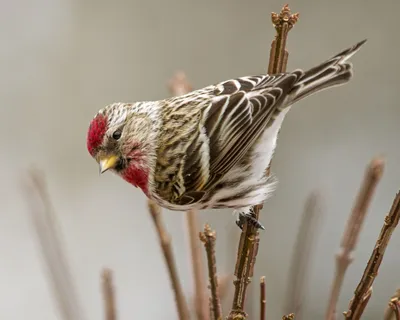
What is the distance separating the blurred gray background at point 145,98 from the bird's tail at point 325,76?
1.61 m

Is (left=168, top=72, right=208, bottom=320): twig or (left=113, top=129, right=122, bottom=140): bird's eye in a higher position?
(left=113, top=129, right=122, bottom=140): bird's eye

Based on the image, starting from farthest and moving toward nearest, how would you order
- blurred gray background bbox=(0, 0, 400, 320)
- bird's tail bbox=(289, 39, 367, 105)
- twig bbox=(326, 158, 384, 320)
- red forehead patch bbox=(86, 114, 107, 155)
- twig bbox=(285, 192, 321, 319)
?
blurred gray background bbox=(0, 0, 400, 320), red forehead patch bbox=(86, 114, 107, 155), bird's tail bbox=(289, 39, 367, 105), twig bbox=(285, 192, 321, 319), twig bbox=(326, 158, 384, 320)

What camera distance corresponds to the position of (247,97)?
135 centimetres

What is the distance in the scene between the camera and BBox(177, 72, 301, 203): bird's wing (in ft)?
4.38

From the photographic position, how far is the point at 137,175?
1396 mm

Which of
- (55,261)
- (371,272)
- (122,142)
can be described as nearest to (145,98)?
(122,142)

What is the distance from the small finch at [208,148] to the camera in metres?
1.34

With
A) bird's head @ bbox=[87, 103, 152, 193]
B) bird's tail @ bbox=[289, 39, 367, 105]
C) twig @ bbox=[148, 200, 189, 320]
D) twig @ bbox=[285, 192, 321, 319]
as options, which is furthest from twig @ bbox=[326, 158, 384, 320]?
bird's head @ bbox=[87, 103, 152, 193]

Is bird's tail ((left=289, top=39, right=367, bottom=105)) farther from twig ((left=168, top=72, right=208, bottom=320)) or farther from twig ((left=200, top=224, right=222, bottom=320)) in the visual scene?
twig ((left=200, top=224, right=222, bottom=320))

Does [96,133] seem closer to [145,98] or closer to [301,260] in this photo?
[301,260]

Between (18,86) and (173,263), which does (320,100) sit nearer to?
(18,86)

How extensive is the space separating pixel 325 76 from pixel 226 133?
0.79 ft

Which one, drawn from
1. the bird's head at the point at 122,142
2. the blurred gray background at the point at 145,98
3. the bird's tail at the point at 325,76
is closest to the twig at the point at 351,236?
the bird's tail at the point at 325,76

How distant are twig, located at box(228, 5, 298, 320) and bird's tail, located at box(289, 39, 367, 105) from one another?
0.71 ft
